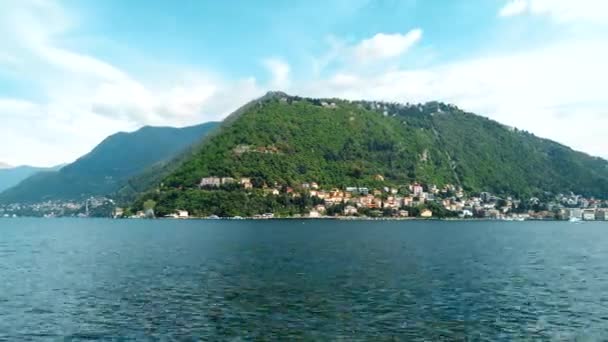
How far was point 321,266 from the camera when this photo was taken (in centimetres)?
7794

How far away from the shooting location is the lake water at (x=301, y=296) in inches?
1590

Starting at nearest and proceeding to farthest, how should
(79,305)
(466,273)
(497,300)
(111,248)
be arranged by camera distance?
(79,305) → (497,300) → (466,273) → (111,248)

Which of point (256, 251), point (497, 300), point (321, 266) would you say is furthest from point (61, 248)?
point (497, 300)

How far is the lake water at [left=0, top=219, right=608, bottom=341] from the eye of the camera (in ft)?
132

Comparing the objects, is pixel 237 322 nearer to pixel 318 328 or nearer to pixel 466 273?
pixel 318 328

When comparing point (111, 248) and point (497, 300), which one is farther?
point (111, 248)

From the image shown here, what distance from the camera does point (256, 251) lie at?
10094 cm

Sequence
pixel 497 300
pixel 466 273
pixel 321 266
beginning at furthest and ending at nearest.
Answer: pixel 321 266 < pixel 466 273 < pixel 497 300

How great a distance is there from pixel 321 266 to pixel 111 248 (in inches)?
2120

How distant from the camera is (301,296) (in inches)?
2116

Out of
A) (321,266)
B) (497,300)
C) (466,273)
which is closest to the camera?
(497,300)

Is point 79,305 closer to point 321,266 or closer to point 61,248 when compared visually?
point 321,266

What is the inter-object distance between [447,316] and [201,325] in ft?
65.8

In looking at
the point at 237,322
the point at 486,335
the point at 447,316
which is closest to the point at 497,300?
the point at 447,316
